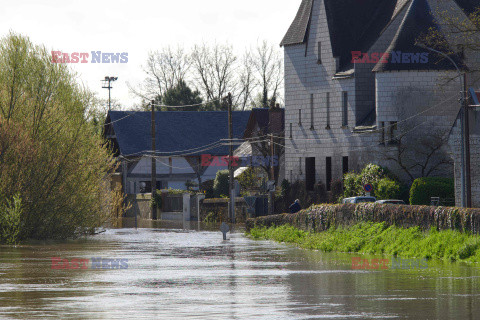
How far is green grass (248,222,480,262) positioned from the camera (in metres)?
22.2

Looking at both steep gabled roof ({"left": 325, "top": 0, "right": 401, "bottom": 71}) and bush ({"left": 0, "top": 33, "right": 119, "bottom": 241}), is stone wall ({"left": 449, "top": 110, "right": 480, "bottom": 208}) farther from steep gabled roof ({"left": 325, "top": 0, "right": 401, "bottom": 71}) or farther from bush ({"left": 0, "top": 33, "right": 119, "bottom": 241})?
steep gabled roof ({"left": 325, "top": 0, "right": 401, "bottom": 71})

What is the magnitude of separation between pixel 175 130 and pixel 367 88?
3382cm

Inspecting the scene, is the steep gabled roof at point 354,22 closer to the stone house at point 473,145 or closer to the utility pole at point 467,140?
the stone house at point 473,145

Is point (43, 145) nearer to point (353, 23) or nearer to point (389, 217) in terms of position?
point (389, 217)

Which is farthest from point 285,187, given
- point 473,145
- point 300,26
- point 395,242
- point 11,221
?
point 395,242

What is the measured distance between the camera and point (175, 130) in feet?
279

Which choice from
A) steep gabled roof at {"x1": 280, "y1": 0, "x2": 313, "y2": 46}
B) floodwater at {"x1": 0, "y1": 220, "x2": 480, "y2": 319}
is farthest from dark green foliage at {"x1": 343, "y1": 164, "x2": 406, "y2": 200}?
floodwater at {"x1": 0, "y1": 220, "x2": 480, "y2": 319}

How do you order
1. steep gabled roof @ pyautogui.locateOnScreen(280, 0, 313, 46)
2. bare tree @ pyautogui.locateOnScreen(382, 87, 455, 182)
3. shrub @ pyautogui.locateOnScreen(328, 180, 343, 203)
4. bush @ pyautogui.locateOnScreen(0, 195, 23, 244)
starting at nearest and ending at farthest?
bush @ pyautogui.locateOnScreen(0, 195, 23, 244) → bare tree @ pyautogui.locateOnScreen(382, 87, 455, 182) → shrub @ pyautogui.locateOnScreen(328, 180, 343, 203) → steep gabled roof @ pyautogui.locateOnScreen(280, 0, 313, 46)

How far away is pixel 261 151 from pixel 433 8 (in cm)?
1923

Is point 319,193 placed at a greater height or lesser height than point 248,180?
lesser

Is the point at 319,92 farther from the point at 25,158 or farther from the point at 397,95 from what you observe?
the point at 25,158

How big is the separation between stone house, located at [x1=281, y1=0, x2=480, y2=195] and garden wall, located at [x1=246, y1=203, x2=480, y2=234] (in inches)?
634

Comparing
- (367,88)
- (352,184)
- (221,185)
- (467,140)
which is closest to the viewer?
(467,140)

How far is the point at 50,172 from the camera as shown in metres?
33.1
